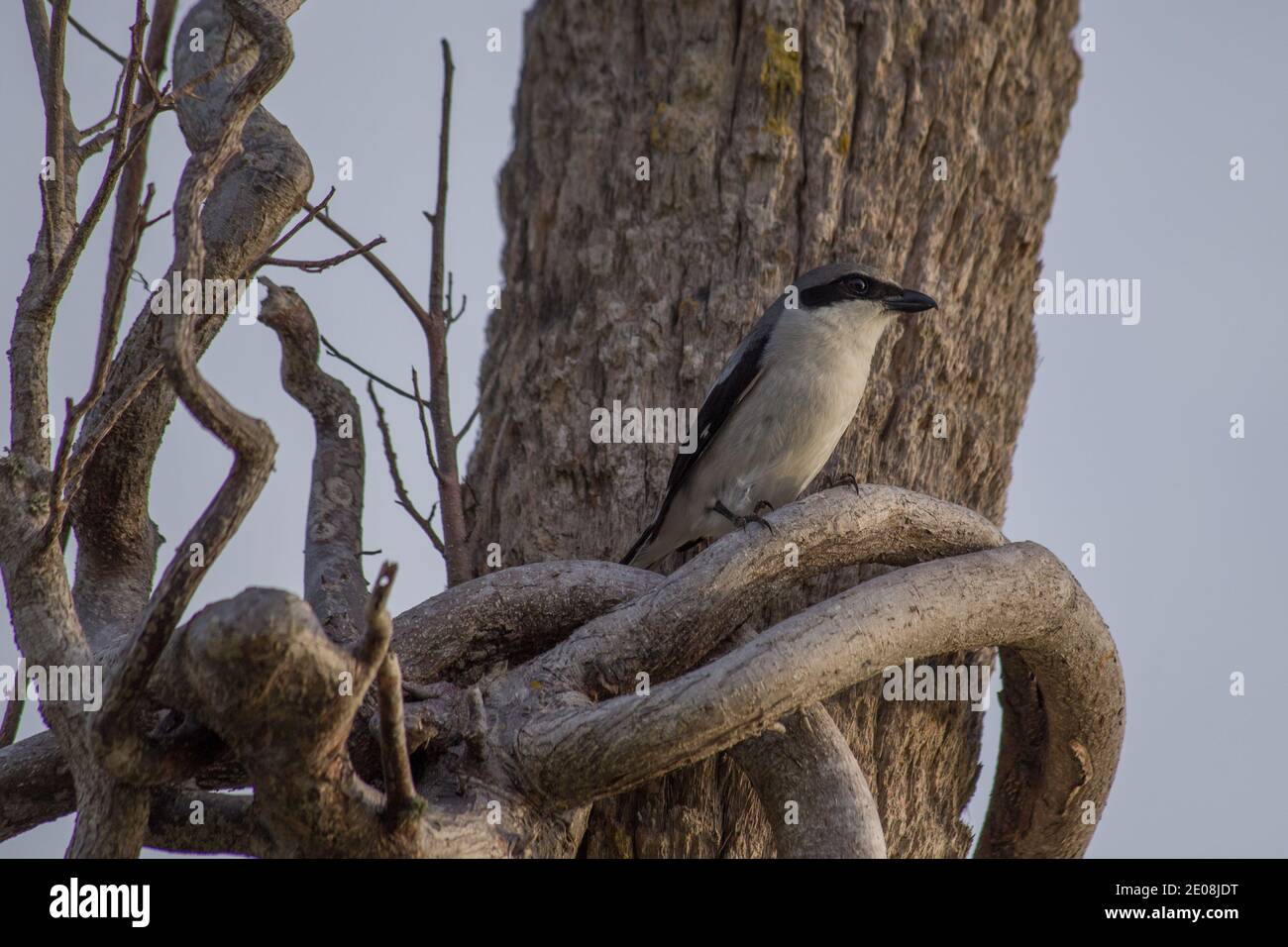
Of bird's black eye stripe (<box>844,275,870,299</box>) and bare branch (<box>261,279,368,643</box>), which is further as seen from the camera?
bird's black eye stripe (<box>844,275,870,299</box>)

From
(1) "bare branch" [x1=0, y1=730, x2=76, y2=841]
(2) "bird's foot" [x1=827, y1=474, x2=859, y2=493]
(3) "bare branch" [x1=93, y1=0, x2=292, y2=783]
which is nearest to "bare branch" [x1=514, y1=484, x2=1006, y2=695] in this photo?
(2) "bird's foot" [x1=827, y1=474, x2=859, y2=493]

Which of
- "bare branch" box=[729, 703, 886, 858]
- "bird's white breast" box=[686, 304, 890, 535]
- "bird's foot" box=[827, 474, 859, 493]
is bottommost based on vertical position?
"bare branch" box=[729, 703, 886, 858]

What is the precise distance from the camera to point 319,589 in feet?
13.4

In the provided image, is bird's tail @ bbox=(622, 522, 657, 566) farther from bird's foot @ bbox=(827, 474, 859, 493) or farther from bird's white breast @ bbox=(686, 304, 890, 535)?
bird's foot @ bbox=(827, 474, 859, 493)

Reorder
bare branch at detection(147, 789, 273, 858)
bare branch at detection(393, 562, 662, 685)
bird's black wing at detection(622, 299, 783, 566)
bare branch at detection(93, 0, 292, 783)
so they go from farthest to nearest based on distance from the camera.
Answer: bird's black wing at detection(622, 299, 783, 566) < bare branch at detection(393, 562, 662, 685) < bare branch at detection(147, 789, 273, 858) < bare branch at detection(93, 0, 292, 783)

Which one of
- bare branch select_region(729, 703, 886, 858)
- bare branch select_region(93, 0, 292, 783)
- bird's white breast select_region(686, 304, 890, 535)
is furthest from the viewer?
bird's white breast select_region(686, 304, 890, 535)

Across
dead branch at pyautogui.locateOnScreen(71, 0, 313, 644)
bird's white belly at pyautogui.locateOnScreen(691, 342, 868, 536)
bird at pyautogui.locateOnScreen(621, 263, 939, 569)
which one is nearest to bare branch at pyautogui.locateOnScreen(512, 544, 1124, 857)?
bird at pyautogui.locateOnScreen(621, 263, 939, 569)

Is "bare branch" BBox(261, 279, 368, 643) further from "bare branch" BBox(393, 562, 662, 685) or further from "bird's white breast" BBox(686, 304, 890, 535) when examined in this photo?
"bird's white breast" BBox(686, 304, 890, 535)

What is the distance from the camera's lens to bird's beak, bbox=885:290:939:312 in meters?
4.62

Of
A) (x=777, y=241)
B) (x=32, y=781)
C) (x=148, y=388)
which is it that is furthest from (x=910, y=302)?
(x=32, y=781)

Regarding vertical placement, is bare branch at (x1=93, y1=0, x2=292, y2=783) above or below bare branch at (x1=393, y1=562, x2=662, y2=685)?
above

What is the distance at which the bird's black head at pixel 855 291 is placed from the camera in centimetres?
460

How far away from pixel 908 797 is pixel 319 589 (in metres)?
2.12
